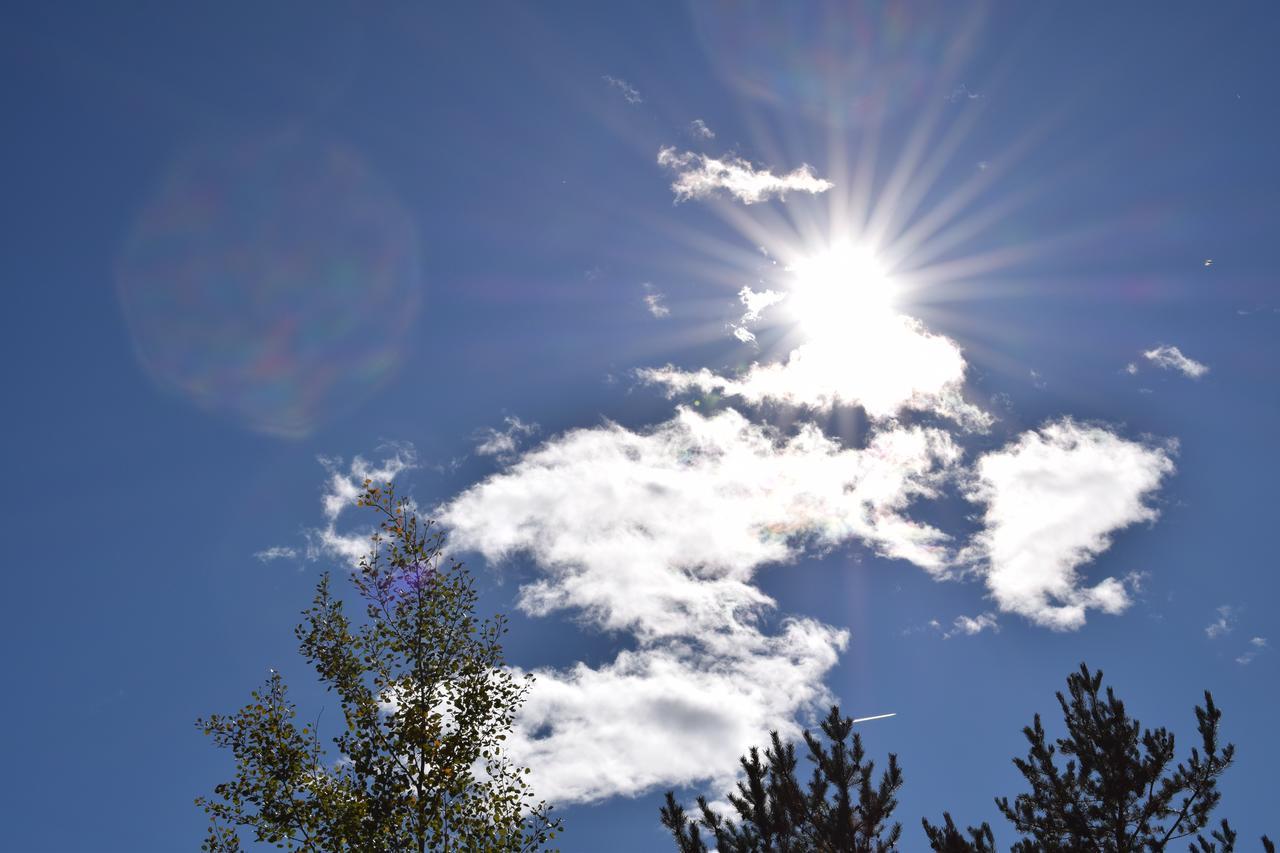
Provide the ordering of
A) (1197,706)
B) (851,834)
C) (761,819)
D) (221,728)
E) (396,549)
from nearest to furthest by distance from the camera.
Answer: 1. (761,819)
2. (851,834)
3. (221,728)
4. (1197,706)
5. (396,549)

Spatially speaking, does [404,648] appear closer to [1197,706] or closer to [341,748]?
[341,748]

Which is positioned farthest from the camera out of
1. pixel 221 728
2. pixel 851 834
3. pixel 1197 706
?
pixel 1197 706

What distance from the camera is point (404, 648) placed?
73.4 ft

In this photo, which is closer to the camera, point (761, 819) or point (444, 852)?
point (761, 819)

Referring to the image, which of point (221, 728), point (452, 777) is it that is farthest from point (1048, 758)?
point (221, 728)

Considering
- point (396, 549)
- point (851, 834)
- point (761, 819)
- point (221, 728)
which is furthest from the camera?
point (396, 549)

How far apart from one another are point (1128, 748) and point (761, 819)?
1144cm

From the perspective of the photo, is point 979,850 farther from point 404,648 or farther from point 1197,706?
point 404,648

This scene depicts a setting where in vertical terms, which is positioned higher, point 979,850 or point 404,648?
point 404,648

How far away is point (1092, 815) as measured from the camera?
2189cm

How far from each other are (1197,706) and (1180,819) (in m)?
2.96

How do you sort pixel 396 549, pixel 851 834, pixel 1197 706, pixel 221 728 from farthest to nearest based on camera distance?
pixel 396 549, pixel 1197 706, pixel 221 728, pixel 851 834

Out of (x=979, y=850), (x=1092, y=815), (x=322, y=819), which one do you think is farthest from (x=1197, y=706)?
(x=322, y=819)

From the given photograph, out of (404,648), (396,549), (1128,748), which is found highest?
(396,549)
